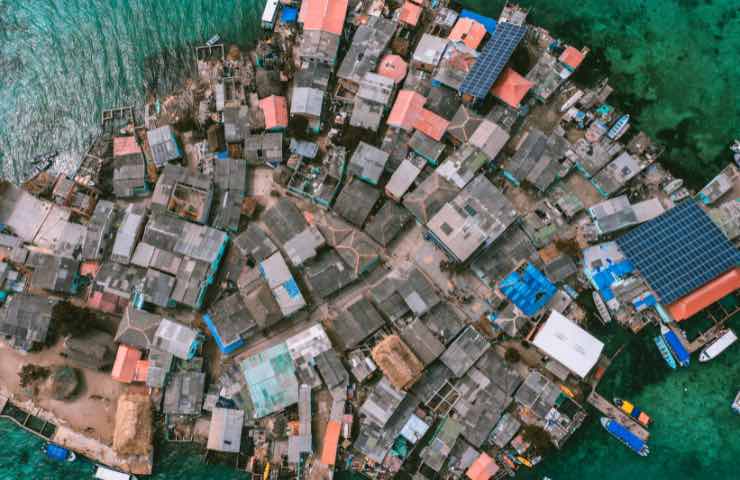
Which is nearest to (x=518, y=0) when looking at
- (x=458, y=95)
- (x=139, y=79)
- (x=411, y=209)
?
(x=458, y=95)

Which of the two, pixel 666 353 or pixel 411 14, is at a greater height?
pixel 411 14

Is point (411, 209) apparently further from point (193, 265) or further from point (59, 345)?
point (59, 345)

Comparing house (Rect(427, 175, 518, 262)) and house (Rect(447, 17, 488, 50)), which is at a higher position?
house (Rect(447, 17, 488, 50))

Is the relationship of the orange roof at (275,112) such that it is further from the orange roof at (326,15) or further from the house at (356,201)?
the house at (356,201)

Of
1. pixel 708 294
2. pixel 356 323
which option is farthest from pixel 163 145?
pixel 708 294

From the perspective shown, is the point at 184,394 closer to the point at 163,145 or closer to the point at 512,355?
the point at 163,145

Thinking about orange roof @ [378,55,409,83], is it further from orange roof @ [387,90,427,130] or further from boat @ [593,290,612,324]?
boat @ [593,290,612,324]

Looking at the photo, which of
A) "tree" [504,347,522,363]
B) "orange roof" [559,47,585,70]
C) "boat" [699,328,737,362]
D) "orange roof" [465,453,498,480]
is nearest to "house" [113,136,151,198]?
"tree" [504,347,522,363]
